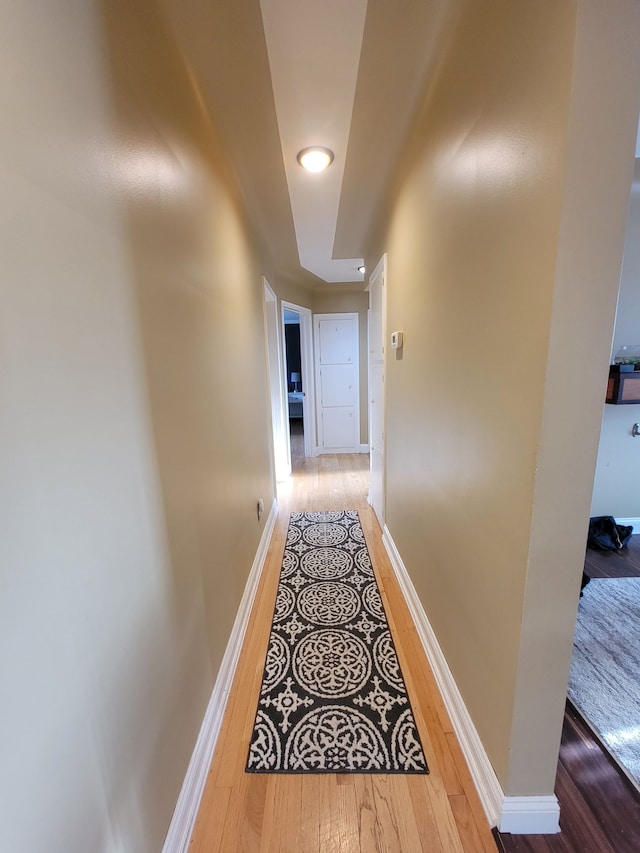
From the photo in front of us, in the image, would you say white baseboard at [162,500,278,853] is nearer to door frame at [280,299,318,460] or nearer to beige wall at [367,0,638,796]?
beige wall at [367,0,638,796]

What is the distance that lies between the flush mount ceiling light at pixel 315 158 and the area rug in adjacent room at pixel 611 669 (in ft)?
9.15

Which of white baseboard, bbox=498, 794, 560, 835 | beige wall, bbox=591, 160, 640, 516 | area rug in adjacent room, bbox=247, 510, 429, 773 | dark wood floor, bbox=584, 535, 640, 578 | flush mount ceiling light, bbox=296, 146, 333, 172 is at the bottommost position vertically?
dark wood floor, bbox=584, 535, 640, 578

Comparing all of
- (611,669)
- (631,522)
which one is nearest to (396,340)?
(611,669)

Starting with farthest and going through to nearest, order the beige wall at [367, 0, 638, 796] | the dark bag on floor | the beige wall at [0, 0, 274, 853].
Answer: the dark bag on floor → the beige wall at [367, 0, 638, 796] → the beige wall at [0, 0, 274, 853]

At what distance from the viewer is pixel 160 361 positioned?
1014 mm

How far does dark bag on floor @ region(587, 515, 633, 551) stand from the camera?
2615 millimetres

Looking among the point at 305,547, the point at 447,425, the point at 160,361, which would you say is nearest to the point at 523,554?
the point at 447,425

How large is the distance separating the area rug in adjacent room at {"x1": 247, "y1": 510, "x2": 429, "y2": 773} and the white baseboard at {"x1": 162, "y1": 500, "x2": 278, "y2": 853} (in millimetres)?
155

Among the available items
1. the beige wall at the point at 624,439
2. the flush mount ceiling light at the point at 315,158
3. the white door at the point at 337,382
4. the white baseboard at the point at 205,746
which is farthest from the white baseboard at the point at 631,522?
the flush mount ceiling light at the point at 315,158

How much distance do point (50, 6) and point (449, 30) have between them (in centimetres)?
119

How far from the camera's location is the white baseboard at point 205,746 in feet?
3.28

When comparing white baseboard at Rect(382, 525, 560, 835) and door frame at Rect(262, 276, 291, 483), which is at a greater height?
door frame at Rect(262, 276, 291, 483)

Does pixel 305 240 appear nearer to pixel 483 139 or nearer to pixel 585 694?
pixel 483 139

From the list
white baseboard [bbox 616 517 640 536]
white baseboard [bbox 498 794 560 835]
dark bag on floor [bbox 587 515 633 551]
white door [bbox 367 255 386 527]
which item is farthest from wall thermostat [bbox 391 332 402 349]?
white baseboard [bbox 616 517 640 536]
